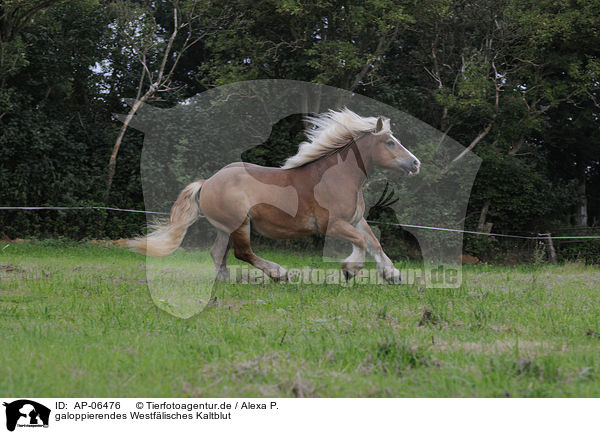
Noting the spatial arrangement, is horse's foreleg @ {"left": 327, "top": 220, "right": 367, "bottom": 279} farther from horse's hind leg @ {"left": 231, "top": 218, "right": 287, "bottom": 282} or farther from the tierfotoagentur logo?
horse's hind leg @ {"left": 231, "top": 218, "right": 287, "bottom": 282}

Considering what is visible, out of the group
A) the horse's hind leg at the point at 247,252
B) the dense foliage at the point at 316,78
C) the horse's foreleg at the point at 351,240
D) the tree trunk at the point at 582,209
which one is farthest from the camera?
the tree trunk at the point at 582,209

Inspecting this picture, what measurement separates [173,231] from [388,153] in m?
2.85

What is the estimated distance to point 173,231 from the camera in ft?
21.9

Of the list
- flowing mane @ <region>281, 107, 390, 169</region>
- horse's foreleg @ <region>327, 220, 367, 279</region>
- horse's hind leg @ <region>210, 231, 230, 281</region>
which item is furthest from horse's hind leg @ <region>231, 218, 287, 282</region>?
flowing mane @ <region>281, 107, 390, 169</region>

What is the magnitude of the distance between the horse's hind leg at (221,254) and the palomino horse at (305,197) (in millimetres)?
16

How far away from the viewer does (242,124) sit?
14875mm

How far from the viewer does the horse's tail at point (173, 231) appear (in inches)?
258

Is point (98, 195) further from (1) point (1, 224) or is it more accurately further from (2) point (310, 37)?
(2) point (310, 37)

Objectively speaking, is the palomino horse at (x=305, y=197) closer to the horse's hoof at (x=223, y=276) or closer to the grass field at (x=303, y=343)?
the horse's hoof at (x=223, y=276)

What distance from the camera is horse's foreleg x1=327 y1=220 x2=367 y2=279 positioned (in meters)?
6.38

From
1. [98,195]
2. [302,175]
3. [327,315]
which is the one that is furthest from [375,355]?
[98,195]

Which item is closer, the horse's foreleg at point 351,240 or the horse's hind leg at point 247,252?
the horse's foreleg at point 351,240
